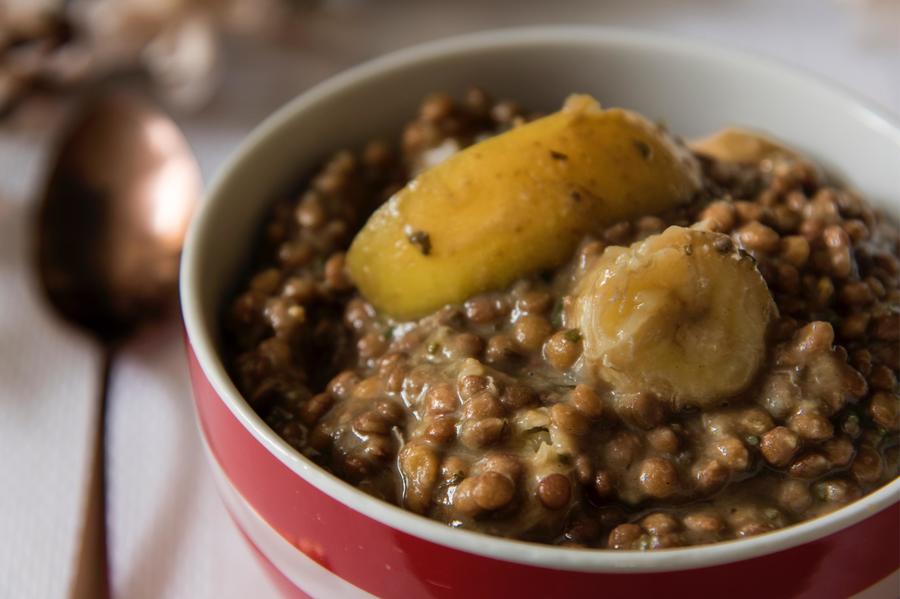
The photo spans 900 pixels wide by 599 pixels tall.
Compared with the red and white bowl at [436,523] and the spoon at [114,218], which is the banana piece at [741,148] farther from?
the spoon at [114,218]

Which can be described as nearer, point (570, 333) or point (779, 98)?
point (570, 333)

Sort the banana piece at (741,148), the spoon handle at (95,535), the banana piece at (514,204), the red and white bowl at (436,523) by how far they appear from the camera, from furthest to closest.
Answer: the banana piece at (741,148) → the spoon handle at (95,535) → the banana piece at (514,204) → the red and white bowl at (436,523)

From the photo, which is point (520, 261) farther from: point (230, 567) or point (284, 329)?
point (230, 567)

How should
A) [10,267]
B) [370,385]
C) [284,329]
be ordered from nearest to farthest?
[370,385] → [284,329] → [10,267]

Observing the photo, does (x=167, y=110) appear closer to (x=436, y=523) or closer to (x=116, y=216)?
(x=116, y=216)

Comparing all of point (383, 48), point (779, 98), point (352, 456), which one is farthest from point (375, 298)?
point (383, 48)

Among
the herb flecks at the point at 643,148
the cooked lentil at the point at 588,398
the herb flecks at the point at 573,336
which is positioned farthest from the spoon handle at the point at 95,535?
the herb flecks at the point at 643,148

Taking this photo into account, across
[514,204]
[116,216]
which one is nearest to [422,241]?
[514,204]
